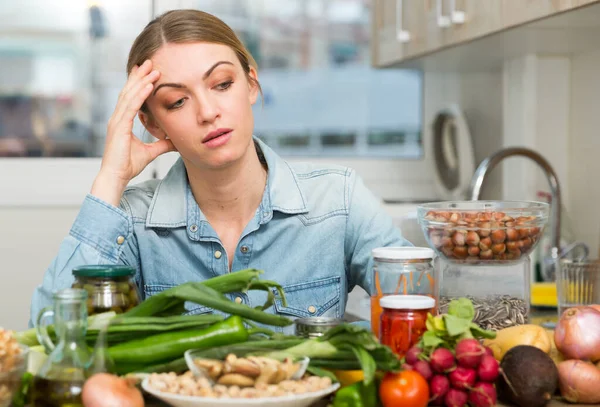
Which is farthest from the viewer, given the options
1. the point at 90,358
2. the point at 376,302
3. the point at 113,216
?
the point at 113,216

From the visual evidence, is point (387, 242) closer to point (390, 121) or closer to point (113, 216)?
point (113, 216)

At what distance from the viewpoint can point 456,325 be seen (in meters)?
1.07

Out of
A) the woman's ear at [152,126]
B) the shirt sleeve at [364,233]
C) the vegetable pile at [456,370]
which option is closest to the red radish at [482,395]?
the vegetable pile at [456,370]

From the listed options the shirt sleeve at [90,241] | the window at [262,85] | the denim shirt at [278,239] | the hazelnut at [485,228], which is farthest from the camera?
the window at [262,85]

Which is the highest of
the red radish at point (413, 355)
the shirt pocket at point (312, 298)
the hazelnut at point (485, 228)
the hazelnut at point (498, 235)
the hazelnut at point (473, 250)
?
the hazelnut at point (485, 228)

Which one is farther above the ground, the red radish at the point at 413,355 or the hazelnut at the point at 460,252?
the hazelnut at the point at 460,252

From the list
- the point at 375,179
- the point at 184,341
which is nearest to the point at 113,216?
the point at 184,341

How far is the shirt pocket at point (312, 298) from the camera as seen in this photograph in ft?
5.57

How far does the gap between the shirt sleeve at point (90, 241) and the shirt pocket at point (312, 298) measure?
Answer: 1.14ft

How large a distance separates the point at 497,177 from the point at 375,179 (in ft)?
1.98

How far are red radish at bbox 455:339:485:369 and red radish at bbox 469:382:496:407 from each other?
25mm

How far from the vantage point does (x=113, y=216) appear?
4.96 ft

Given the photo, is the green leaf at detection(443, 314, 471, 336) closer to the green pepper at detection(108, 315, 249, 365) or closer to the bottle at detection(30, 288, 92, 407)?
the green pepper at detection(108, 315, 249, 365)

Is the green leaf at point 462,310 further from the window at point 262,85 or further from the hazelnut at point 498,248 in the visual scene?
the window at point 262,85
